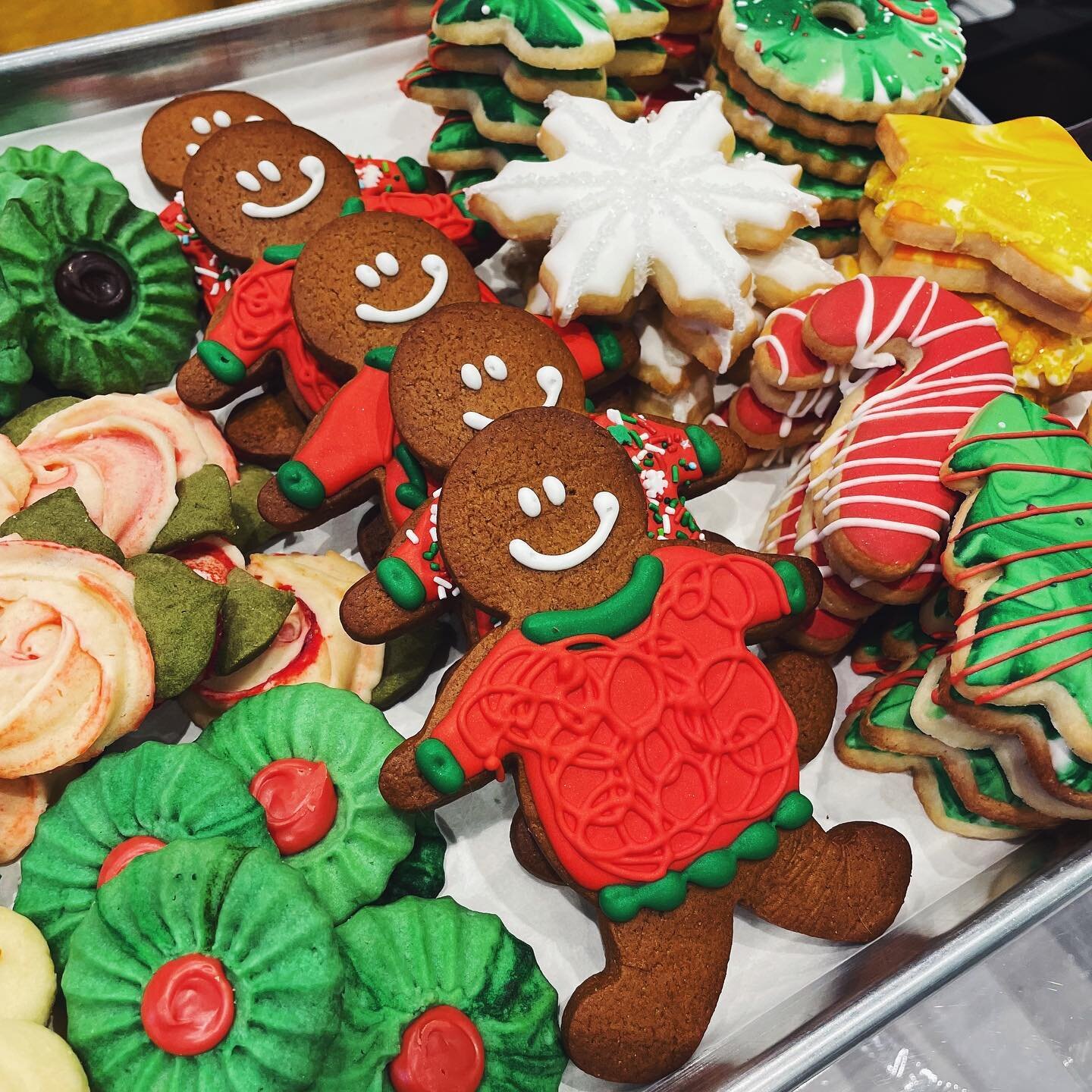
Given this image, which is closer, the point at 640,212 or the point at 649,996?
the point at 649,996

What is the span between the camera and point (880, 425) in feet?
5.31

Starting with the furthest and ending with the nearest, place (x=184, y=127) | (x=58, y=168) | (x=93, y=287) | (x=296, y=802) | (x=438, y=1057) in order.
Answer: (x=184, y=127), (x=58, y=168), (x=93, y=287), (x=296, y=802), (x=438, y=1057)

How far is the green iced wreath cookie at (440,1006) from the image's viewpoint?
1.27m

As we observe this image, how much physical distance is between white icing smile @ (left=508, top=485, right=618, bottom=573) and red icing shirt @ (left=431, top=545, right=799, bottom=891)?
0.11 meters

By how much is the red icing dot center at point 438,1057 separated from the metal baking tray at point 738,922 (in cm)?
25

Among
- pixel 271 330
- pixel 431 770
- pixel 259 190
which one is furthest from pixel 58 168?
pixel 431 770

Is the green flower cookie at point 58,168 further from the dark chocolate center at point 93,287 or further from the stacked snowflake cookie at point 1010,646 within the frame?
the stacked snowflake cookie at point 1010,646

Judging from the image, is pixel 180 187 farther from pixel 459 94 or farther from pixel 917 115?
pixel 917 115

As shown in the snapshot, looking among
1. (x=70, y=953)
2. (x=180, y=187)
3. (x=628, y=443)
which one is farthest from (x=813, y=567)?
(x=180, y=187)

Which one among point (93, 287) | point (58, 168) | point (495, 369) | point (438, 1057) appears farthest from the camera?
point (58, 168)

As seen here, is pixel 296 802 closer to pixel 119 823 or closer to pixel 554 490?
pixel 119 823

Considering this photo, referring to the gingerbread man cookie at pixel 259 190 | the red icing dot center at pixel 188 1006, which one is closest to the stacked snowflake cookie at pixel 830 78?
the gingerbread man cookie at pixel 259 190

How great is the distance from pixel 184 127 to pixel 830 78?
1.28 meters

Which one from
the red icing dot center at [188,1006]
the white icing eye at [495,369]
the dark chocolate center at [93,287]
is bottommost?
the red icing dot center at [188,1006]
